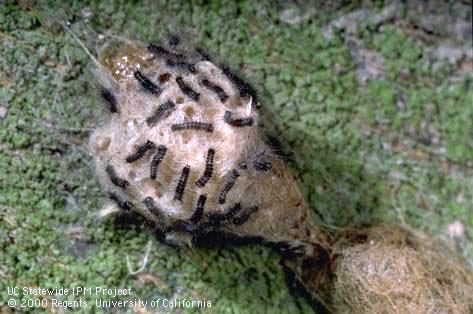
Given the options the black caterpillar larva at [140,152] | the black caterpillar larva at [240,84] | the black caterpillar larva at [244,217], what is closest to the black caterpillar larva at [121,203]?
the black caterpillar larva at [140,152]

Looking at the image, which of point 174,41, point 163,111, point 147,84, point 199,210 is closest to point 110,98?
point 147,84

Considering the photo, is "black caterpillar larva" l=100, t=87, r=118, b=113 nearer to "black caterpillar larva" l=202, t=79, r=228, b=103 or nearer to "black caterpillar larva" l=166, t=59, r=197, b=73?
"black caterpillar larva" l=166, t=59, r=197, b=73

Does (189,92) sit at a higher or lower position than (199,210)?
higher

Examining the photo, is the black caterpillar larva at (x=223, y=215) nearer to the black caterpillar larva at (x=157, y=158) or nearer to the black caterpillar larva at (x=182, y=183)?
the black caterpillar larva at (x=182, y=183)

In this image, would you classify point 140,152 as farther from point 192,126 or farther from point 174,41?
point 174,41

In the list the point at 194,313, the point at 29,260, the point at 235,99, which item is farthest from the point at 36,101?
the point at 194,313

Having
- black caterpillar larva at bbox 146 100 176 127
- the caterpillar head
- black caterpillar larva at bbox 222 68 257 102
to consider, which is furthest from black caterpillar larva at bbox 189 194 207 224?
black caterpillar larva at bbox 222 68 257 102

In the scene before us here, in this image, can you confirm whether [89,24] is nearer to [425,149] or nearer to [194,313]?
[194,313]
